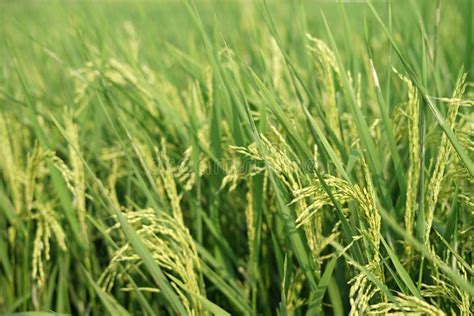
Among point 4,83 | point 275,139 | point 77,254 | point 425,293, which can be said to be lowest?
point 425,293

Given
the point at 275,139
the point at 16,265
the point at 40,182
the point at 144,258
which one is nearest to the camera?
the point at 144,258

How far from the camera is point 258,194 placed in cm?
92

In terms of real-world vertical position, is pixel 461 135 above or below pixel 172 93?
below

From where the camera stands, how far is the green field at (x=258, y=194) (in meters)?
0.75

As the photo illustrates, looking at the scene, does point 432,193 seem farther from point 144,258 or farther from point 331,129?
point 144,258

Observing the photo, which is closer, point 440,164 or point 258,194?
point 440,164

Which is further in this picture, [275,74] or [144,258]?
[275,74]

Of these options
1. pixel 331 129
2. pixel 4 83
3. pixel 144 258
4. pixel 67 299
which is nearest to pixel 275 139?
pixel 331 129

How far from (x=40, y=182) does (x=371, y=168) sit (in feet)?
2.53

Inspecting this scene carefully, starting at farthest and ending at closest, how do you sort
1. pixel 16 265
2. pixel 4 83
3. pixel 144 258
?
pixel 4 83, pixel 16 265, pixel 144 258

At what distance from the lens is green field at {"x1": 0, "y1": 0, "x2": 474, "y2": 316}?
0.75 meters

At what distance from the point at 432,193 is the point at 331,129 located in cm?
22

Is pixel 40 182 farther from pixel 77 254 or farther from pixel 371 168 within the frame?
pixel 371 168

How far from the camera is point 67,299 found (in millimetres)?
1085
